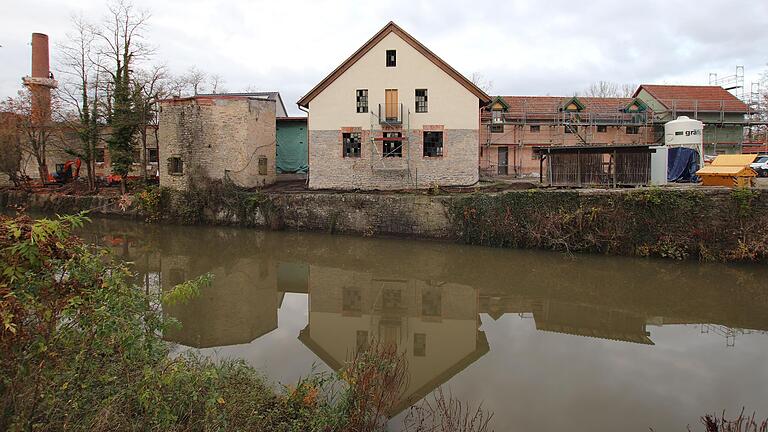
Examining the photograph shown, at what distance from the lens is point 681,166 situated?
2022cm

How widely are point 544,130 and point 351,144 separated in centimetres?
1429

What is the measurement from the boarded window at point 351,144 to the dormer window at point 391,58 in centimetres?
350

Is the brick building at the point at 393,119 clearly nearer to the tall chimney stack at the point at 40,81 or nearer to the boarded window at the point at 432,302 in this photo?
the boarded window at the point at 432,302

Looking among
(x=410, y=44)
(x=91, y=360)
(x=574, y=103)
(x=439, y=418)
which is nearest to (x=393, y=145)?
(x=410, y=44)

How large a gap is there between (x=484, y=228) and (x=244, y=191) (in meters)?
11.4

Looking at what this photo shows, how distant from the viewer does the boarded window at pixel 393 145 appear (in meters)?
22.7

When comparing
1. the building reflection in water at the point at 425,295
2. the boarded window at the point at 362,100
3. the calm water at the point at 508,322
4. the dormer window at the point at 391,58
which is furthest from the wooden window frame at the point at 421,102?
the calm water at the point at 508,322

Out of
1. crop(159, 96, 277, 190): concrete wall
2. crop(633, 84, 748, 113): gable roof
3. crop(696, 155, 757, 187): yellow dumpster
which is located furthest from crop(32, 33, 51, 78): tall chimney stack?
crop(633, 84, 748, 113): gable roof

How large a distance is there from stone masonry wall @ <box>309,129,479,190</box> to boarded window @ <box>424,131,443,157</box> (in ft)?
0.67

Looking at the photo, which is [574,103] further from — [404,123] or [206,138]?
[206,138]

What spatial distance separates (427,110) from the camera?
22562 millimetres

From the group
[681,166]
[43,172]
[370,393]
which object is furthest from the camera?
[43,172]

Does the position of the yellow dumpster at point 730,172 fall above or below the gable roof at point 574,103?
below

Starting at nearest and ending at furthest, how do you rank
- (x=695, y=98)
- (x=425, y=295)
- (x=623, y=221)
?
(x=425, y=295), (x=623, y=221), (x=695, y=98)
